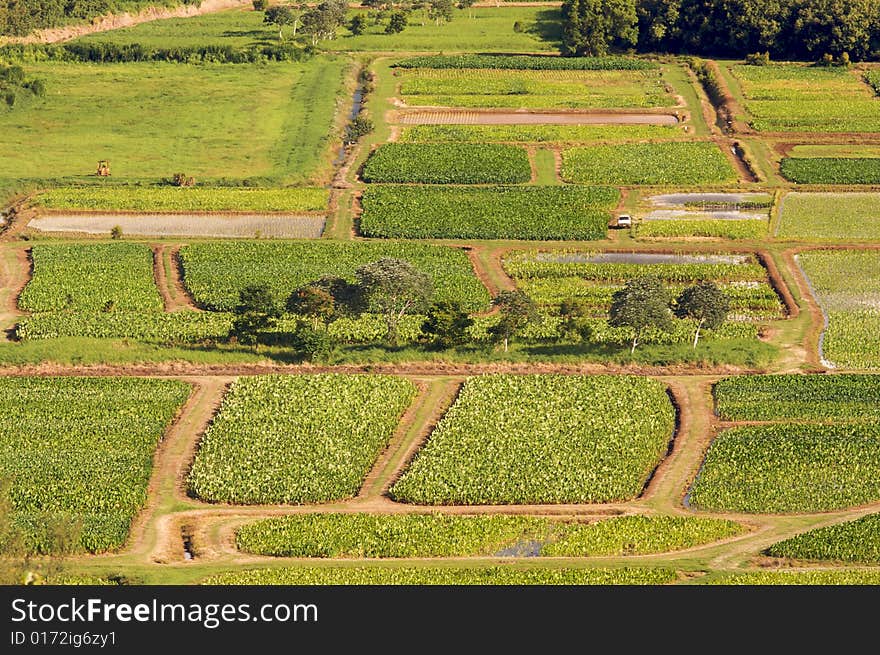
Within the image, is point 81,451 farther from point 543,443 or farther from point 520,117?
point 520,117

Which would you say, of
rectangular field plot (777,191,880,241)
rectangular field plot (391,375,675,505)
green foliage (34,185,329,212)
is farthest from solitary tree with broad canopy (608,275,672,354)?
green foliage (34,185,329,212)

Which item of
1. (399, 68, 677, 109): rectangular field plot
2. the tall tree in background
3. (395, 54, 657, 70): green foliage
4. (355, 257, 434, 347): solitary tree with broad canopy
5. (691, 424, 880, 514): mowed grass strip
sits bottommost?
(691, 424, 880, 514): mowed grass strip

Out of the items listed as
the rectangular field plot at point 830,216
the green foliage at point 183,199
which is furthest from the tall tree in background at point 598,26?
the green foliage at point 183,199

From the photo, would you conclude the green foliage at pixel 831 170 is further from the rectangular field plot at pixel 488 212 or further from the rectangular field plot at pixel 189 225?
the rectangular field plot at pixel 189 225

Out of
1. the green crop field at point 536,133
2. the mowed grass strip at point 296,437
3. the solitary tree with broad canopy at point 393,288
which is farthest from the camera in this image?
the green crop field at point 536,133

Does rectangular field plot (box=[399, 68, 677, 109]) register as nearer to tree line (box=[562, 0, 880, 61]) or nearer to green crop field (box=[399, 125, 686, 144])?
green crop field (box=[399, 125, 686, 144])

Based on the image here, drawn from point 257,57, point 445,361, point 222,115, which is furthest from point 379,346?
point 257,57

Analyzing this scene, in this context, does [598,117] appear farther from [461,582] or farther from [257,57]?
[461,582]
